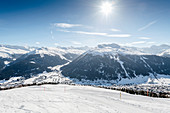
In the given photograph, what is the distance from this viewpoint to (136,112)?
581 inches

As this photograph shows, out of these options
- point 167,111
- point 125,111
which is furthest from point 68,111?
point 167,111

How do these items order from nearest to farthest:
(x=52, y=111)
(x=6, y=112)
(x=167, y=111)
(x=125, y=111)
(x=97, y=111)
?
(x=6, y=112)
(x=52, y=111)
(x=97, y=111)
(x=125, y=111)
(x=167, y=111)

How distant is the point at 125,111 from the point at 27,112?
494 inches

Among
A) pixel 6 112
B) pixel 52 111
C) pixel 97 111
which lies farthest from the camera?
pixel 97 111

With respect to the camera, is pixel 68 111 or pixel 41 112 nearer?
pixel 41 112

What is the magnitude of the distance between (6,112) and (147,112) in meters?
18.1

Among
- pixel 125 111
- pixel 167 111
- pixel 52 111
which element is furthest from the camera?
pixel 167 111

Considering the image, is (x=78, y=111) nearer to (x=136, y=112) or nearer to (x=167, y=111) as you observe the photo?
(x=136, y=112)

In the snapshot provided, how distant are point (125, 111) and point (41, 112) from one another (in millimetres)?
11128

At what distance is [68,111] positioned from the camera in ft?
41.7

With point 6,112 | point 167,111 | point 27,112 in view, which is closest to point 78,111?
point 27,112

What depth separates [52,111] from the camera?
12211mm

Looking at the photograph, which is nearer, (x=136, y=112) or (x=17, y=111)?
(x=17, y=111)

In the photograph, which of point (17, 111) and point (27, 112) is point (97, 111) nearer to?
point (27, 112)
